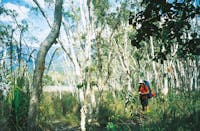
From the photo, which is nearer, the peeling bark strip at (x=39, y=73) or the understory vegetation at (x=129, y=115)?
the peeling bark strip at (x=39, y=73)

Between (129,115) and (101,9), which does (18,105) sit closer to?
(129,115)

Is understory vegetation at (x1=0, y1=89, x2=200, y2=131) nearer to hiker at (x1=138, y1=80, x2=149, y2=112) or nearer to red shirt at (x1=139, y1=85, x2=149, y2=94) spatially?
hiker at (x1=138, y1=80, x2=149, y2=112)

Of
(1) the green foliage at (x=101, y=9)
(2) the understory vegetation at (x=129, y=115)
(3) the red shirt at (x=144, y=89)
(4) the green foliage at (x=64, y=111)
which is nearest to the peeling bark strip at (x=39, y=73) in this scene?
(2) the understory vegetation at (x=129, y=115)

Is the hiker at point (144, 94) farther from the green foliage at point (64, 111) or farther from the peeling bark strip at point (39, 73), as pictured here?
the peeling bark strip at point (39, 73)

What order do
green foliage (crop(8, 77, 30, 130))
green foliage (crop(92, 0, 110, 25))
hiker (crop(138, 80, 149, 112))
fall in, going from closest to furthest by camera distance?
1. green foliage (crop(8, 77, 30, 130))
2. hiker (crop(138, 80, 149, 112))
3. green foliage (crop(92, 0, 110, 25))

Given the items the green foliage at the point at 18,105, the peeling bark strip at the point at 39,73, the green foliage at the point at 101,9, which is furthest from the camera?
the green foliage at the point at 101,9

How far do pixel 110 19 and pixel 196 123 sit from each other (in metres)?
17.7

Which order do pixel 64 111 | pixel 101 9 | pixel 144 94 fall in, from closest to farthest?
pixel 144 94 < pixel 64 111 < pixel 101 9

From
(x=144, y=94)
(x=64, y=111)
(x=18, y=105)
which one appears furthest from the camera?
(x=64, y=111)

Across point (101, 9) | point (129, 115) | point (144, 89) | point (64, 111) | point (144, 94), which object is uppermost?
point (101, 9)

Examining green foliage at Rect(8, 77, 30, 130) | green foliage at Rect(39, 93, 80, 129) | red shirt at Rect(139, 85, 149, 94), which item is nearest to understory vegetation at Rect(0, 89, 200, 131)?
green foliage at Rect(39, 93, 80, 129)

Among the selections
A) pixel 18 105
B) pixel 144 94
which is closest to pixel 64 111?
pixel 144 94

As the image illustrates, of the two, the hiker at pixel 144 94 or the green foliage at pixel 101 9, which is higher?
the green foliage at pixel 101 9

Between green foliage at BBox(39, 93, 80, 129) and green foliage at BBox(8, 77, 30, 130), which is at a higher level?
green foliage at BBox(8, 77, 30, 130)
